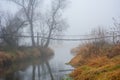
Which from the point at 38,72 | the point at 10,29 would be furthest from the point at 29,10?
the point at 38,72

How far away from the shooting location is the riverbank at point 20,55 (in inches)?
1253

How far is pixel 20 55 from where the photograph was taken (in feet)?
126

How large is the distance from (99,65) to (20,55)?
2085 cm

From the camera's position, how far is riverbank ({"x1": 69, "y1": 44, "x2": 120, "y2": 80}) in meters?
14.4

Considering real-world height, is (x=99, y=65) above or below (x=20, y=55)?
above

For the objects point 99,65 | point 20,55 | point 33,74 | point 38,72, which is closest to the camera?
point 99,65

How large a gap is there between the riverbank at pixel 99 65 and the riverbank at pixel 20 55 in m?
8.44

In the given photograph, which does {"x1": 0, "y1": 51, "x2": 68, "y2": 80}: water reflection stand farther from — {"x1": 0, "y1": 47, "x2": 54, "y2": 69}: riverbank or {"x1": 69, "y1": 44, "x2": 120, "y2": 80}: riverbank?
{"x1": 0, "y1": 47, "x2": 54, "y2": 69}: riverbank

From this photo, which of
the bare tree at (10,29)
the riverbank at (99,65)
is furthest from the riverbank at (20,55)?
the riverbank at (99,65)

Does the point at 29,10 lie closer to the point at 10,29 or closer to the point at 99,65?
the point at 10,29

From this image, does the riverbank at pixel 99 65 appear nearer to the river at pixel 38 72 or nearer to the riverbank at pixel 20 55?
the river at pixel 38 72

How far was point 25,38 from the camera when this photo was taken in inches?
1722

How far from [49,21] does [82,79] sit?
30921 millimetres

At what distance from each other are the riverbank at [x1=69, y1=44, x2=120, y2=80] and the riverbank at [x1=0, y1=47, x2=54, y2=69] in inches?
332
